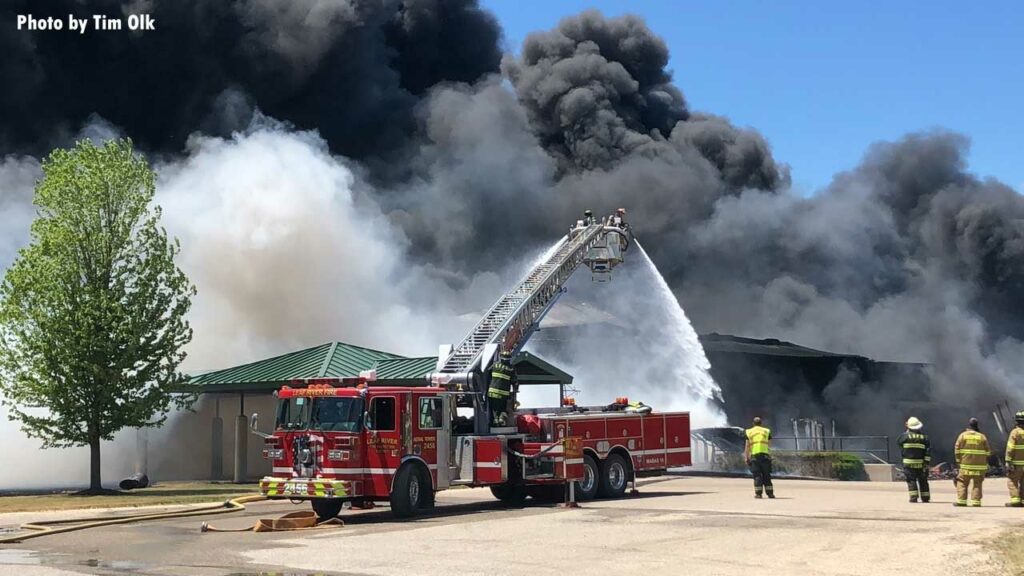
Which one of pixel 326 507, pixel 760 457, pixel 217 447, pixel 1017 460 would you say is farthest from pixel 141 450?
pixel 1017 460

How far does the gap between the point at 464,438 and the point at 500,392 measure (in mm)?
1010

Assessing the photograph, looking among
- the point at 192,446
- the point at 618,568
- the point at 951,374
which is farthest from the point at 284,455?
the point at 951,374

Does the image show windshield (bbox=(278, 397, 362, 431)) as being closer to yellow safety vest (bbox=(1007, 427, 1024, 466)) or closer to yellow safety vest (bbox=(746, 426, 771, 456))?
yellow safety vest (bbox=(746, 426, 771, 456))

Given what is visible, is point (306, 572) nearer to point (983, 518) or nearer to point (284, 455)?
point (284, 455)

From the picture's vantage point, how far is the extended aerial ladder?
17234 millimetres

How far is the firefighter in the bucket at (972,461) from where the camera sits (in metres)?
15.0

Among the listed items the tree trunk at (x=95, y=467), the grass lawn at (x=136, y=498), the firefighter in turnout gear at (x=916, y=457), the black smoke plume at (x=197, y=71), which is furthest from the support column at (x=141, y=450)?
the black smoke plume at (x=197, y=71)

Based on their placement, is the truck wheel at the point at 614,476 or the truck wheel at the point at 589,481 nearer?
the truck wheel at the point at 589,481

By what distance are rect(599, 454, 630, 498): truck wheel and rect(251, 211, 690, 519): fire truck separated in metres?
0.02

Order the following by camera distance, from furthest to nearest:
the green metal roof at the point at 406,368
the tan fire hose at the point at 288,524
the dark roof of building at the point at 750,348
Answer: the dark roof of building at the point at 750,348 → the green metal roof at the point at 406,368 → the tan fire hose at the point at 288,524

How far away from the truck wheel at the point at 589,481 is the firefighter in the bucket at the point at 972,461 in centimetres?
517

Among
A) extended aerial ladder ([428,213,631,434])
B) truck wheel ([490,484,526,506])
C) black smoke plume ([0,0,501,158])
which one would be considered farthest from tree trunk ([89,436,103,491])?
black smoke plume ([0,0,501,158])

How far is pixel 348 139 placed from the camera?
64.6 m

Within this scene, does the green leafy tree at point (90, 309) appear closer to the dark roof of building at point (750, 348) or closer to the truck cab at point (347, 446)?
the truck cab at point (347, 446)
